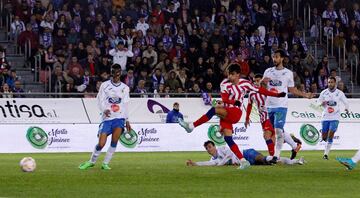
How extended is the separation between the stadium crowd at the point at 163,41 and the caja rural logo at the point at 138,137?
2.58m

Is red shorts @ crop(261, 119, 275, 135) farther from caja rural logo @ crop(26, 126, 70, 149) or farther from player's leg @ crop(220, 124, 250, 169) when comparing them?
caja rural logo @ crop(26, 126, 70, 149)

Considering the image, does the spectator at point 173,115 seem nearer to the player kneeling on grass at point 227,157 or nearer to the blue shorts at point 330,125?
the blue shorts at point 330,125

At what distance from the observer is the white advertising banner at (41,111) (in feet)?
119

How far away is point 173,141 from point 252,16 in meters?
10.7

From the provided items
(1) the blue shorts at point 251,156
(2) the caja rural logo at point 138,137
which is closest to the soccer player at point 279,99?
(1) the blue shorts at point 251,156

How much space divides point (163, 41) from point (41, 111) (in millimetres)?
7750

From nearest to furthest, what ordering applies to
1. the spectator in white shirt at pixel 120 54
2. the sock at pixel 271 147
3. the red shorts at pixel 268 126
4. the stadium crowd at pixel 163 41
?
1. the sock at pixel 271 147
2. the red shorts at pixel 268 126
3. the stadium crowd at pixel 163 41
4. the spectator in white shirt at pixel 120 54

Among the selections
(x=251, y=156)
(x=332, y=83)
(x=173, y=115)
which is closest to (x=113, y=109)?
(x=251, y=156)

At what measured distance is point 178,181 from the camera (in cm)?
1945

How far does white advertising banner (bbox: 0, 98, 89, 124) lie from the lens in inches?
1426

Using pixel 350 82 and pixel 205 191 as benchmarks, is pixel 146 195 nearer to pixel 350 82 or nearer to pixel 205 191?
pixel 205 191

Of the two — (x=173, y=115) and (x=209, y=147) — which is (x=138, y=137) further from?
(x=209, y=147)

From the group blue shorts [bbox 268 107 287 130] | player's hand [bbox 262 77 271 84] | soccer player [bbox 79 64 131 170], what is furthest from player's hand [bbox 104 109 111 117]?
blue shorts [bbox 268 107 287 130]

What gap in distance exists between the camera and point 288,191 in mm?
17078
